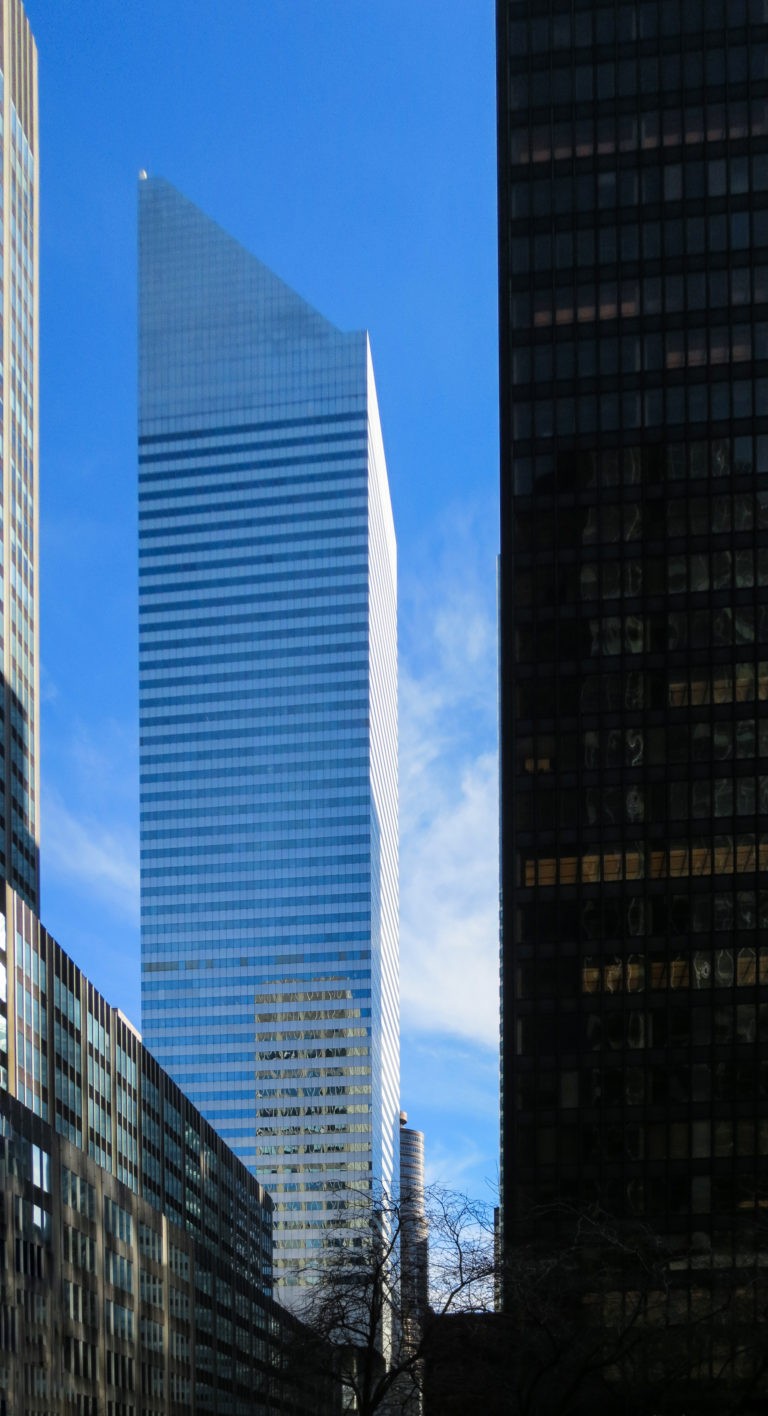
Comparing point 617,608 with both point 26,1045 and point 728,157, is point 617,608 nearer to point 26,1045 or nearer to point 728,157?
point 728,157

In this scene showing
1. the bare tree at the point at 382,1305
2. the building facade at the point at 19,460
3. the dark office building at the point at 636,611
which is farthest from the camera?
the building facade at the point at 19,460

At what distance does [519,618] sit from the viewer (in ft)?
399

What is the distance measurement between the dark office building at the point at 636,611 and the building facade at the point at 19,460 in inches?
1643

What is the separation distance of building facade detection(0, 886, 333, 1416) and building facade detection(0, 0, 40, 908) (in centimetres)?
2144

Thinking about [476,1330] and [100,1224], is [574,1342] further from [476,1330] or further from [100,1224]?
[100,1224]

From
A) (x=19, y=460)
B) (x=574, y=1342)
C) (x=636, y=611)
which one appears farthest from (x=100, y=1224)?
(x=19, y=460)

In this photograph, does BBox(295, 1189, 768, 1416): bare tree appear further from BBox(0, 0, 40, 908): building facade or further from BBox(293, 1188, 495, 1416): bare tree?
BBox(0, 0, 40, 908): building facade

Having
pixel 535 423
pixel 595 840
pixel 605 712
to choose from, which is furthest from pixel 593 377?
pixel 595 840

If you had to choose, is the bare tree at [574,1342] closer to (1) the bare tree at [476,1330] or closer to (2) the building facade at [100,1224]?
(1) the bare tree at [476,1330]

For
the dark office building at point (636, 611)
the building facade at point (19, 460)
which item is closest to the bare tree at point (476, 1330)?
the dark office building at point (636, 611)

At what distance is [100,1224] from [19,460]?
6903cm

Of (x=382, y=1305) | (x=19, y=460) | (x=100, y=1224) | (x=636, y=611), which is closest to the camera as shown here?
(x=382, y=1305)

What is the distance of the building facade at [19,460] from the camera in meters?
142

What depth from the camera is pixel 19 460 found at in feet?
499
